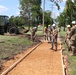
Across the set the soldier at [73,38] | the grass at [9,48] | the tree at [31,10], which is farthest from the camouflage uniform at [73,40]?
the tree at [31,10]

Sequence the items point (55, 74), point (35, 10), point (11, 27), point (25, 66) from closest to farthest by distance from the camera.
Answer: point (55, 74) < point (25, 66) < point (11, 27) < point (35, 10)

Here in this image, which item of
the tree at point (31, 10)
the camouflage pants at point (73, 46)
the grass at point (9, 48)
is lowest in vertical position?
the grass at point (9, 48)

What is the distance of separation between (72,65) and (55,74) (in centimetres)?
218

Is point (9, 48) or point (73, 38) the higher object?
point (73, 38)

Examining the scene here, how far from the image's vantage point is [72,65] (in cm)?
1273

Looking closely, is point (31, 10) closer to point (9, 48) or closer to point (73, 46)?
point (9, 48)

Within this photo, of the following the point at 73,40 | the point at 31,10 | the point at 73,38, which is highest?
the point at 31,10

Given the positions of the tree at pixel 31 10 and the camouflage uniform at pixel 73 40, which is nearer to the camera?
the camouflage uniform at pixel 73 40

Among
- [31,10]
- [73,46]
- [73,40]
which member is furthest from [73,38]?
[31,10]

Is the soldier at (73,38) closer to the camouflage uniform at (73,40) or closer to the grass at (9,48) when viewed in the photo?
the camouflage uniform at (73,40)

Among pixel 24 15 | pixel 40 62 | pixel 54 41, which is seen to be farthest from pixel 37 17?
pixel 40 62

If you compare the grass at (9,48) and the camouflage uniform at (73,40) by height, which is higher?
the camouflage uniform at (73,40)

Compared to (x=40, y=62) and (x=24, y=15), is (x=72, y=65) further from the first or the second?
(x=24, y=15)

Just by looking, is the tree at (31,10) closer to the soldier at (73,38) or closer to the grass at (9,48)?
the grass at (9,48)
